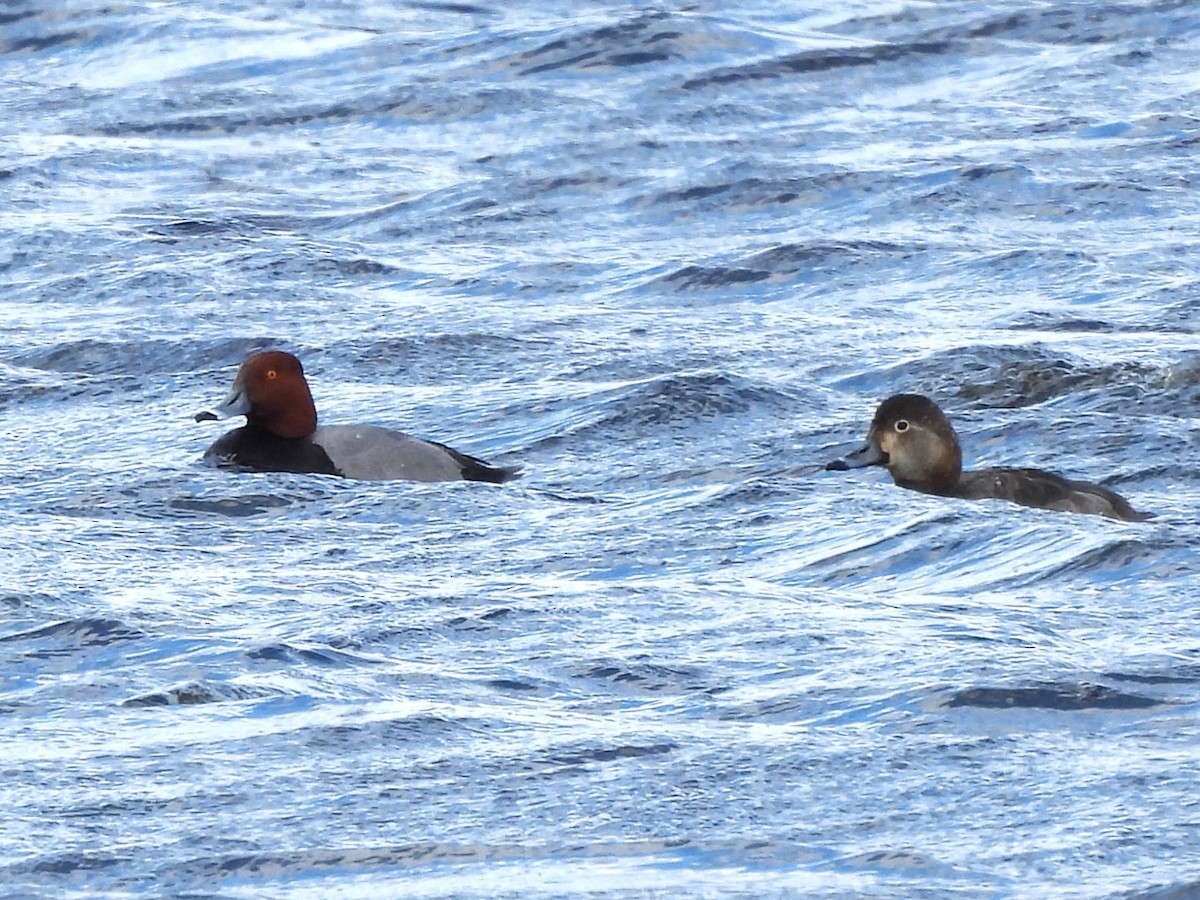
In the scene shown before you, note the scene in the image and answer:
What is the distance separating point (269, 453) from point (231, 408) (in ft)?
1.71

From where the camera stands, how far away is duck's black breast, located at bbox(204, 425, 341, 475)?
34.4ft

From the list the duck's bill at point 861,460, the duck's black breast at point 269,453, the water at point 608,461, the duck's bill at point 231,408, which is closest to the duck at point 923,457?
the duck's bill at point 861,460

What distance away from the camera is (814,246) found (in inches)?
591

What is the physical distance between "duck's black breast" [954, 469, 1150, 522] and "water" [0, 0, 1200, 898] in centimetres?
12

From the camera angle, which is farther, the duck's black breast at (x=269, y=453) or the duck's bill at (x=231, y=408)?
the duck's bill at (x=231, y=408)

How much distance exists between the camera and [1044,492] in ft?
32.1

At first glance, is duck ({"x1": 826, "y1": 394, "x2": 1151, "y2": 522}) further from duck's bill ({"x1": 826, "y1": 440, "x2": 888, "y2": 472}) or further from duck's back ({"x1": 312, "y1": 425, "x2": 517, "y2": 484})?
duck's back ({"x1": 312, "y1": 425, "x2": 517, "y2": 484})

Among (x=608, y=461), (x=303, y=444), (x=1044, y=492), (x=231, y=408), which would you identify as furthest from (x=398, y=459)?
(x=1044, y=492)

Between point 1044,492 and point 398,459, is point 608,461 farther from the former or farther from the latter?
point 1044,492

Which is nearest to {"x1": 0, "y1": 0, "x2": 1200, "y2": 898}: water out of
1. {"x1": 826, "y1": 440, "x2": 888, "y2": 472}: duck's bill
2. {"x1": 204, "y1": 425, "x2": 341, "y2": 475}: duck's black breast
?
{"x1": 826, "y1": 440, "x2": 888, "y2": 472}: duck's bill

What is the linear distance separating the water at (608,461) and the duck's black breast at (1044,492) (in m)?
0.12

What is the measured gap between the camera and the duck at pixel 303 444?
33.8 ft

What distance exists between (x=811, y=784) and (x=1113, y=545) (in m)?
2.74

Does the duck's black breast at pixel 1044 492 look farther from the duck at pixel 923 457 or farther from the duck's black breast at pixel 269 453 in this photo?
the duck's black breast at pixel 269 453
